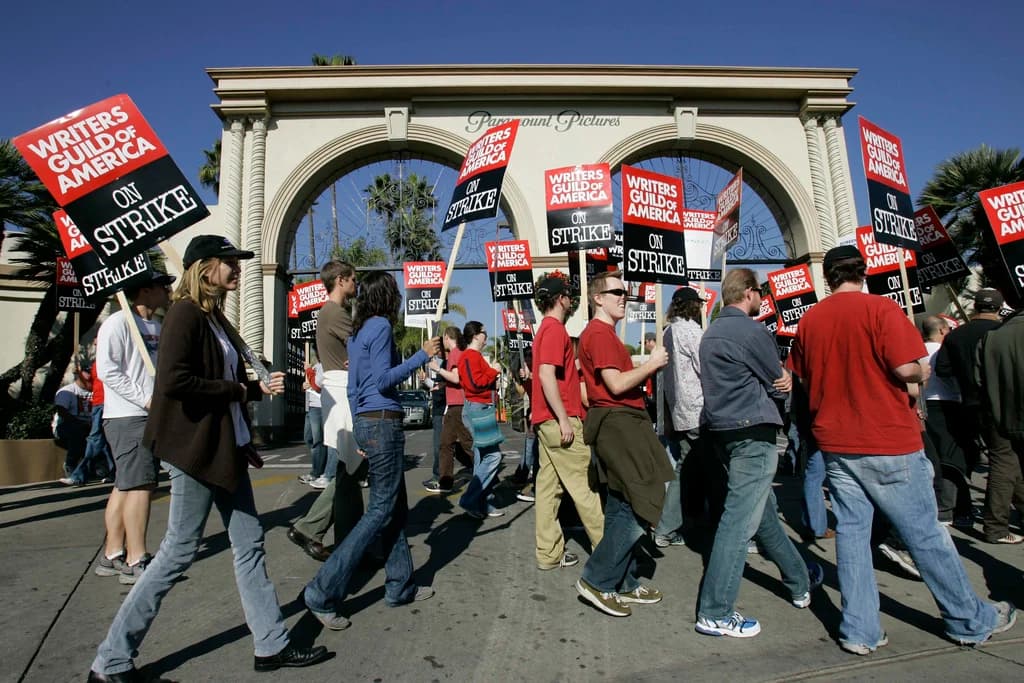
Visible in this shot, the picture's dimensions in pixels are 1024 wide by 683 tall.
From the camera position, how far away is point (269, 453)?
13.8 metres

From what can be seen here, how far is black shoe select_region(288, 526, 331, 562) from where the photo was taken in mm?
4598

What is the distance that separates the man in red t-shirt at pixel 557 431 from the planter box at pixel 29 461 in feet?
29.0

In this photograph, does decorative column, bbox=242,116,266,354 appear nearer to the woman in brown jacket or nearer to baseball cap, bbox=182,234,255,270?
baseball cap, bbox=182,234,255,270

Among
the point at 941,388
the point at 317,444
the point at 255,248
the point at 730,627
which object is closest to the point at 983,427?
the point at 941,388

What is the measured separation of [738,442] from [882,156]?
466cm

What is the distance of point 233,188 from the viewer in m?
17.0

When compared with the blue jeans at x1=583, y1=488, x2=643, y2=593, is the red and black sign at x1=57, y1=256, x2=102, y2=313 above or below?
above

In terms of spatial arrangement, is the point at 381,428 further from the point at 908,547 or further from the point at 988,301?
the point at 988,301

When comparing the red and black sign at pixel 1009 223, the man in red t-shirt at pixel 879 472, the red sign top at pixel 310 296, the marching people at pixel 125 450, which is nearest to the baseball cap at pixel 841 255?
the man in red t-shirt at pixel 879 472

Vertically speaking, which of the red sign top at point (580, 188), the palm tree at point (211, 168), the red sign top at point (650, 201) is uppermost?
the palm tree at point (211, 168)

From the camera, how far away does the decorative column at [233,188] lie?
1689cm

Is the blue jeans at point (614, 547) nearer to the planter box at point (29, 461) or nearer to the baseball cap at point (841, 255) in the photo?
the baseball cap at point (841, 255)

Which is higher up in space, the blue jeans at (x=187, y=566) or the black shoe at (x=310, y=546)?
the blue jeans at (x=187, y=566)

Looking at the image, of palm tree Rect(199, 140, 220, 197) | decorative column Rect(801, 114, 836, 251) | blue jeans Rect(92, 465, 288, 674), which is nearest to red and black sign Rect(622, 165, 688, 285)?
blue jeans Rect(92, 465, 288, 674)
